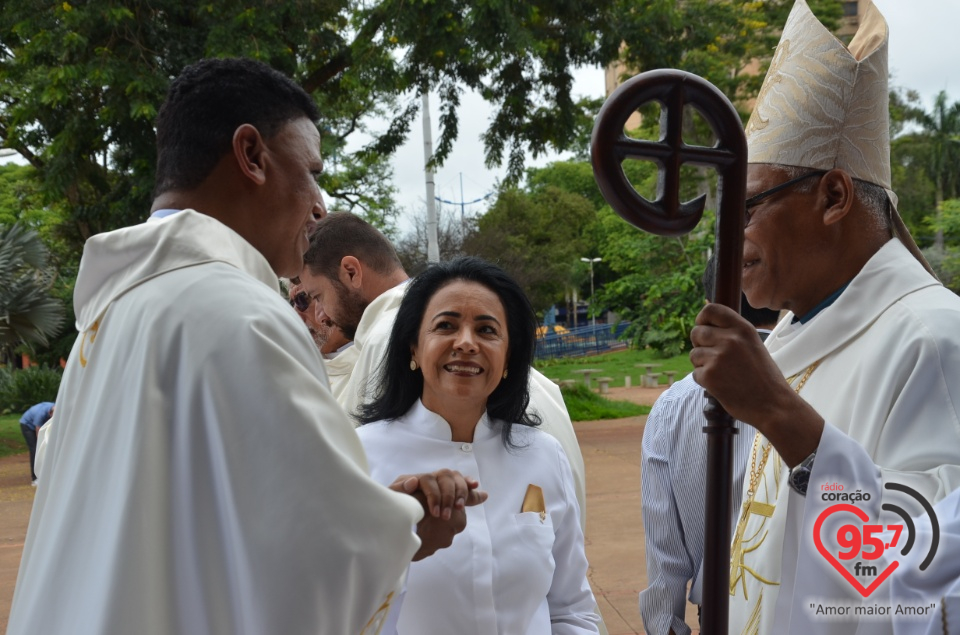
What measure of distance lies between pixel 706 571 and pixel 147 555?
0.96 meters

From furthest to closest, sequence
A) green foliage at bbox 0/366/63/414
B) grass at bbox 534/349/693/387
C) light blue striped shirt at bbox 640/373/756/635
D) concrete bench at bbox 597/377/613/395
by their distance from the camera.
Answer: grass at bbox 534/349/693/387 < concrete bench at bbox 597/377/613/395 < green foliage at bbox 0/366/63/414 < light blue striped shirt at bbox 640/373/756/635

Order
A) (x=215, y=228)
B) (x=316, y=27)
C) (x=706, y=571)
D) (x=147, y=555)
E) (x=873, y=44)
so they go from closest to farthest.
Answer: (x=147, y=555) < (x=706, y=571) < (x=215, y=228) < (x=873, y=44) < (x=316, y=27)

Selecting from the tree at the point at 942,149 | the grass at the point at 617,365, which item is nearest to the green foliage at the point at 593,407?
the grass at the point at 617,365

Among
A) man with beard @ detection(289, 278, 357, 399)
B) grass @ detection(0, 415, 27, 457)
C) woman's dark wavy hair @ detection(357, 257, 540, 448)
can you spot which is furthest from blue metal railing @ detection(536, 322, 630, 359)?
woman's dark wavy hair @ detection(357, 257, 540, 448)

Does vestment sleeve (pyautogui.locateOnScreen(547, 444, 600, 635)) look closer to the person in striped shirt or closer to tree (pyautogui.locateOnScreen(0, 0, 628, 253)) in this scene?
the person in striped shirt

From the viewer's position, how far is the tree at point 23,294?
13.3 m

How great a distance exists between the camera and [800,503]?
6.19ft

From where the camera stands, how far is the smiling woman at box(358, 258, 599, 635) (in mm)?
2682

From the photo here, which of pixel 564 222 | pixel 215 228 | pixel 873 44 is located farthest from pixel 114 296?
pixel 564 222

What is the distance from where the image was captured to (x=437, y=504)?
2.00 metres

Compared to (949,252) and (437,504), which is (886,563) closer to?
(437,504)

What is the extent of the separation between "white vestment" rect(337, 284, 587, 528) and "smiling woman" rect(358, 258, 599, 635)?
0.19 m

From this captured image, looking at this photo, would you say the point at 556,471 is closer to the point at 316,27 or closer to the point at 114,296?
the point at 114,296

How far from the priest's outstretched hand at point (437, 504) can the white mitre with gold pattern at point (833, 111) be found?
107cm
